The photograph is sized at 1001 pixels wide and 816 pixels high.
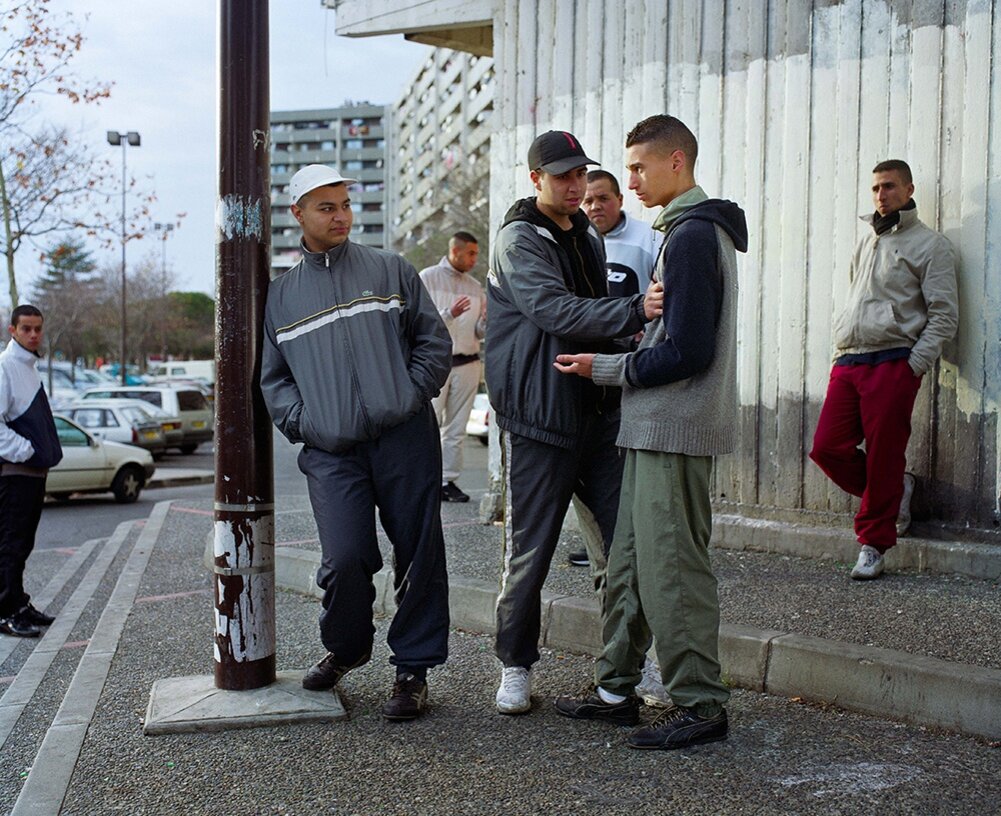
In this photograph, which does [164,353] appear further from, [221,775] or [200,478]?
[221,775]

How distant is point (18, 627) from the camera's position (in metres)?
6.11

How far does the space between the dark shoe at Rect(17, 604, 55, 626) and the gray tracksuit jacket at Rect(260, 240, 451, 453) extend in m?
3.09

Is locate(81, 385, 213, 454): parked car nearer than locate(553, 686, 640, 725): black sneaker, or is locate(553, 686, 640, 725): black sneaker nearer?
locate(553, 686, 640, 725): black sneaker

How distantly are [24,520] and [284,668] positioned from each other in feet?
7.82

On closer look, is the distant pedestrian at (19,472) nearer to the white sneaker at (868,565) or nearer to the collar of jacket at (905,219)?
the white sneaker at (868,565)

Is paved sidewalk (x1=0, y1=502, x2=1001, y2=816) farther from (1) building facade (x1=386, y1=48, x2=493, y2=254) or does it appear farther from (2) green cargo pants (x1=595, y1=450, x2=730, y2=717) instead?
(1) building facade (x1=386, y1=48, x2=493, y2=254)

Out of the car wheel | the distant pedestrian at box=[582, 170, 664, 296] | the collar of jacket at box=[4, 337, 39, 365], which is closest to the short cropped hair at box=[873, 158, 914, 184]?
the distant pedestrian at box=[582, 170, 664, 296]

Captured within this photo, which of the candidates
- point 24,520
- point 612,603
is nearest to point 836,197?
point 612,603

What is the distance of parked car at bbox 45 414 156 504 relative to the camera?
1429 cm

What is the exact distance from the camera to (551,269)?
396cm

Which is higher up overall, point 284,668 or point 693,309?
point 693,309

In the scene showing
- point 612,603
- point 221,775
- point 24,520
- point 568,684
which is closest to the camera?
point 221,775

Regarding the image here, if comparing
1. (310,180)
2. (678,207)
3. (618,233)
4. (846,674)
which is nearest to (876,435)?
(618,233)

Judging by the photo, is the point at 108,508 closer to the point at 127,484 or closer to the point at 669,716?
the point at 127,484
